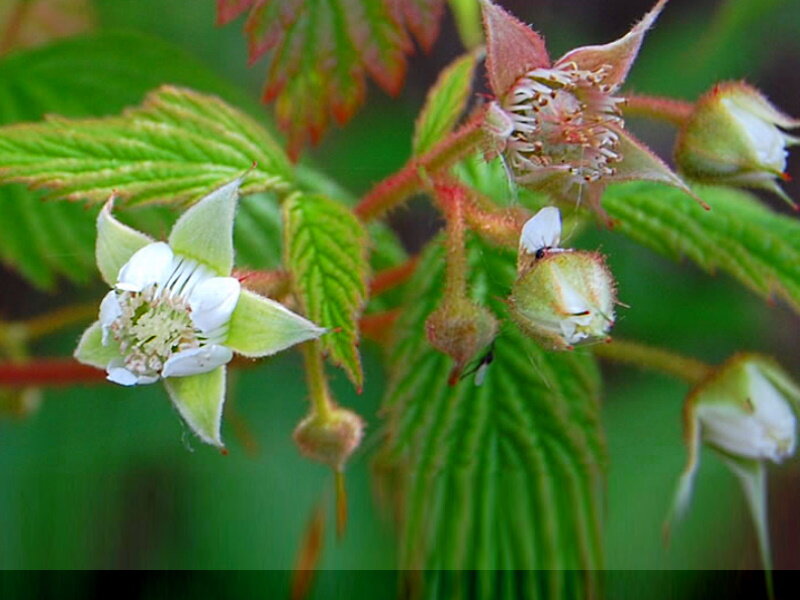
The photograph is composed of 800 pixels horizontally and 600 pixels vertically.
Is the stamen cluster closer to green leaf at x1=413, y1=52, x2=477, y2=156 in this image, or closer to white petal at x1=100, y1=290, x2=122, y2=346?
green leaf at x1=413, y1=52, x2=477, y2=156

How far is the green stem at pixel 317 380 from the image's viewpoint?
0.76m

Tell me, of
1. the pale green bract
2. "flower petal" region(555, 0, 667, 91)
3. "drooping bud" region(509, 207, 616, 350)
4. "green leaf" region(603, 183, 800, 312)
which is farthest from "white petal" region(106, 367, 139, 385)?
"green leaf" region(603, 183, 800, 312)

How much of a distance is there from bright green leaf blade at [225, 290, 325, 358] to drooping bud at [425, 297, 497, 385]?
0.10 m

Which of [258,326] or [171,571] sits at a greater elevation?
[258,326]

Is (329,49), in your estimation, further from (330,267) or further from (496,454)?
(496,454)

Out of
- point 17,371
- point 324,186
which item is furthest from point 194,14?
point 17,371

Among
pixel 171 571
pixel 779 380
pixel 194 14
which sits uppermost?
pixel 194 14

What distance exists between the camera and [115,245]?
2.26 feet

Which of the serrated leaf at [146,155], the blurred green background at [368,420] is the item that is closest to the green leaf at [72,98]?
the blurred green background at [368,420]

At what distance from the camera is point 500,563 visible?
1.00m

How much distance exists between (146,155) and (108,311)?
187 millimetres

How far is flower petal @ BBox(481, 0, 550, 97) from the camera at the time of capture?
69cm

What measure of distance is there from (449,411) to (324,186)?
0.35 metres

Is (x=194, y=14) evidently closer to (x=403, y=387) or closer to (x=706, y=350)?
(x=403, y=387)
